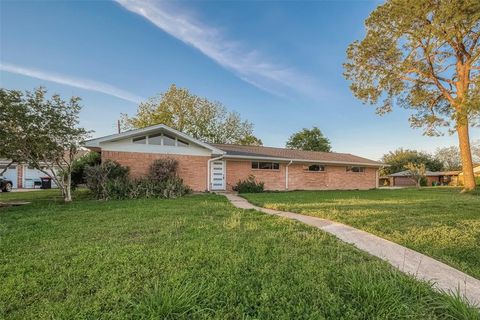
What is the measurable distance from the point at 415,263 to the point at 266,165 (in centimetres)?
1444

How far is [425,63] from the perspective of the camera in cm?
1698

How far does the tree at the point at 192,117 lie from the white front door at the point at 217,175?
1522cm

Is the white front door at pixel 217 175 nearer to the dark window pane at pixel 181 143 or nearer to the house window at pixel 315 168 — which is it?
the dark window pane at pixel 181 143

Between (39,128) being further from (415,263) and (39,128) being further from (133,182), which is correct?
(415,263)

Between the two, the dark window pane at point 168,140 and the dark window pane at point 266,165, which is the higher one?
the dark window pane at point 168,140

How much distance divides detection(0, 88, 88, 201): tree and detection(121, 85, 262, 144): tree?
18.6 meters

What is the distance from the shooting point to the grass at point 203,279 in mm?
2326

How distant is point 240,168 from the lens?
17.1 meters

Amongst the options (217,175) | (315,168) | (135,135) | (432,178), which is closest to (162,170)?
(135,135)

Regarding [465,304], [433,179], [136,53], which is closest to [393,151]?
[433,179]

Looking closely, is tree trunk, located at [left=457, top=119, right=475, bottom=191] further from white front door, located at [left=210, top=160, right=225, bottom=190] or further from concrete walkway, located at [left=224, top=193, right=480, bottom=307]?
concrete walkway, located at [left=224, top=193, right=480, bottom=307]

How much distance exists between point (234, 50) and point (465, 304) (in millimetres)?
13758

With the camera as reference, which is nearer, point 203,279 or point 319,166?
point 203,279

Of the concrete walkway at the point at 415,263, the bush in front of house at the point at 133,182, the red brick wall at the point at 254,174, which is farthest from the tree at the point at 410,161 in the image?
the concrete walkway at the point at 415,263
